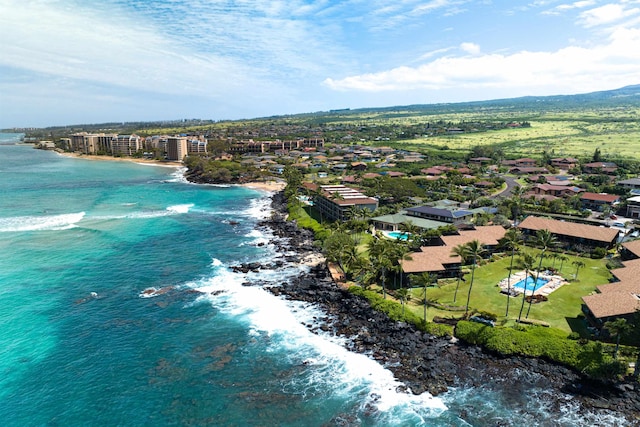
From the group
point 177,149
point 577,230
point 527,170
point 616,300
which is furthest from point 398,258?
point 177,149

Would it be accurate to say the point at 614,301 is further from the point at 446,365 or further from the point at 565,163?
the point at 565,163

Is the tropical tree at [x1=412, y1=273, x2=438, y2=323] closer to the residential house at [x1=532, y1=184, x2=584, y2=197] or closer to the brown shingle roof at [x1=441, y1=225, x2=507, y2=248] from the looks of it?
the brown shingle roof at [x1=441, y1=225, x2=507, y2=248]

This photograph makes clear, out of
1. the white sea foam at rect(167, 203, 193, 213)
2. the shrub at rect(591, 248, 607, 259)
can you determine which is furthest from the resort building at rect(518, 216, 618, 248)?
the white sea foam at rect(167, 203, 193, 213)

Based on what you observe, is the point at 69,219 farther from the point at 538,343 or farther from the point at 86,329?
the point at 538,343

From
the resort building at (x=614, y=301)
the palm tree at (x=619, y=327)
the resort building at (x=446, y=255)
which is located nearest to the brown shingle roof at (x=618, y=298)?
the resort building at (x=614, y=301)

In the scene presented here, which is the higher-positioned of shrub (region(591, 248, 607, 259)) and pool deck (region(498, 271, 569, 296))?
shrub (region(591, 248, 607, 259))

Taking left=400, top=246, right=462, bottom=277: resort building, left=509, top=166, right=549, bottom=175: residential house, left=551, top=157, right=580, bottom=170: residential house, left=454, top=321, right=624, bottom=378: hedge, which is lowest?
left=454, top=321, right=624, bottom=378: hedge

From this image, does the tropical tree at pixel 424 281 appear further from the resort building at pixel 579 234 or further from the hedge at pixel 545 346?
the resort building at pixel 579 234
